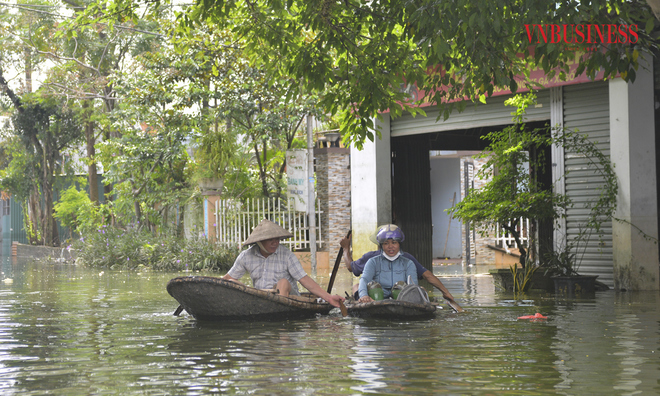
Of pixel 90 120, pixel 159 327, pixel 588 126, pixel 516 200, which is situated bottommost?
pixel 159 327

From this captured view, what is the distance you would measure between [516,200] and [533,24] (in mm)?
5200

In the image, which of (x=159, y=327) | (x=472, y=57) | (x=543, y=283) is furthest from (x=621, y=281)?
(x=159, y=327)

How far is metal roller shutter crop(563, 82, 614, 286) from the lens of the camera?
41.7ft

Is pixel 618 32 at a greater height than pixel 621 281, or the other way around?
pixel 618 32

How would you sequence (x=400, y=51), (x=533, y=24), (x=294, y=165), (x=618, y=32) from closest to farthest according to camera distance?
(x=533, y=24) → (x=618, y=32) → (x=400, y=51) → (x=294, y=165)

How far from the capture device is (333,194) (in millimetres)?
20672

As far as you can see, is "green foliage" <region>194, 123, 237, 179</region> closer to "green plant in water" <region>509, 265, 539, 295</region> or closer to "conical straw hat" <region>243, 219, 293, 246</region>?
"green plant in water" <region>509, 265, 539, 295</region>

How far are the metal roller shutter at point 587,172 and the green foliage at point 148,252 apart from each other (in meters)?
9.70

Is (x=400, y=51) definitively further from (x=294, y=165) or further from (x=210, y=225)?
(x=210, y=225)

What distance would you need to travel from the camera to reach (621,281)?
39.9 feet

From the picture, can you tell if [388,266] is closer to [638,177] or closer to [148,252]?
[638,177]

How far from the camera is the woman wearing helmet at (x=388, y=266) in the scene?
947 cm

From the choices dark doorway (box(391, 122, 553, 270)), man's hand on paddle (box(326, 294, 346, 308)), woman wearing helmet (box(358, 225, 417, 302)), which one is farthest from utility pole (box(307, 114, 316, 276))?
man's hand on paddle (box(326, 294, 346, 308))

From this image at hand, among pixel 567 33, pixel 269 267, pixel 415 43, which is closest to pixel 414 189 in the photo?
pixel 415 43
